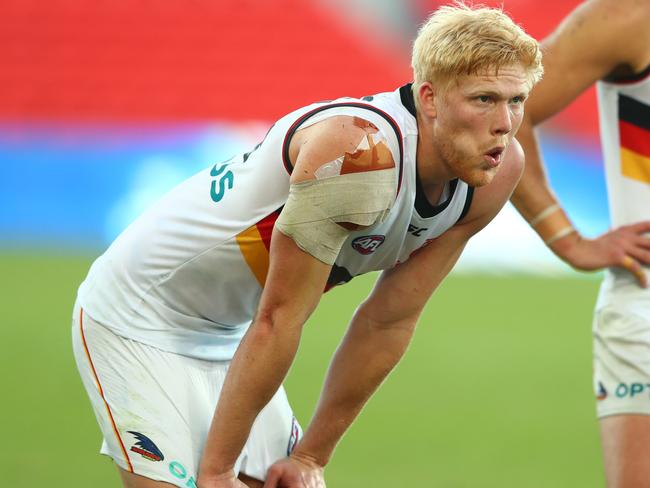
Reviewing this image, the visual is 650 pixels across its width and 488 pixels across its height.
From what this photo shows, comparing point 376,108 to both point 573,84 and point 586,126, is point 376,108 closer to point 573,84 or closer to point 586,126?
point 573,84

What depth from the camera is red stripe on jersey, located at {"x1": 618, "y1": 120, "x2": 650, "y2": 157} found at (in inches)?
147

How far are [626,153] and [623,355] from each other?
684 mm

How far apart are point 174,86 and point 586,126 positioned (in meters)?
5.11

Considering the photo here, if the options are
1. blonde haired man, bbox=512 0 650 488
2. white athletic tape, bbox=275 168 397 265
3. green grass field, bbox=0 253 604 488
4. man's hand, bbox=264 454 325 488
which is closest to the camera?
white athletic tape, bbox=275 168 397 265

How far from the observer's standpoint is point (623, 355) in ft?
12.2

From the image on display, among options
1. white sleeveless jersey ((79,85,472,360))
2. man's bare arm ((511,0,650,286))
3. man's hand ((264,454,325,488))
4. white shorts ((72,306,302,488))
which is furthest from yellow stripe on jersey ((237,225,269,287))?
man's bare arm ((511,0,650,286))

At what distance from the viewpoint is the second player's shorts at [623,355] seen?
11.9 feet

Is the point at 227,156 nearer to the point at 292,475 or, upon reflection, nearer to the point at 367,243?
the point at 292,475

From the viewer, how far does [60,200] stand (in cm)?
1259

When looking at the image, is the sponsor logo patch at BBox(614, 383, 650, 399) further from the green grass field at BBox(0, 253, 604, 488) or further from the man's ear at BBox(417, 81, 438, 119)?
the green grass field at BBox(0, 253, 604, 488)

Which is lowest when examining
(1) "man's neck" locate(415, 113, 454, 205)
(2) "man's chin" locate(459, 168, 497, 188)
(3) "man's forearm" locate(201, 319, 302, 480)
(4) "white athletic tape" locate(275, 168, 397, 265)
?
(3) "man's forearm" locate(201, 319, 302, 480)

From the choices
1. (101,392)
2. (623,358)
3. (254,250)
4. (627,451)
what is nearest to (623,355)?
(623,358)

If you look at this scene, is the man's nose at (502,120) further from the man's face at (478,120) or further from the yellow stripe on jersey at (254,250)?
the yellow stripe on jersey at (254,250)

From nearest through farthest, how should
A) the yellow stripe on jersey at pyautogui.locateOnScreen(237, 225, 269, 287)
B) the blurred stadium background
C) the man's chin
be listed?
the man's chin, the yellow stripe on jersey at pyautogui.locateOnScreen(237, 225, 269, 287), the blurred stadium background
